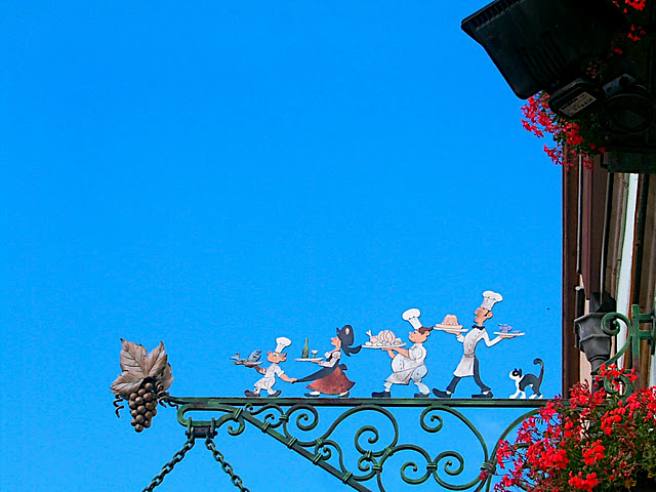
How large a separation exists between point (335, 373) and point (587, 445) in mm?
2144

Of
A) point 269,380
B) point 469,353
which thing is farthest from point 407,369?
point 269,380

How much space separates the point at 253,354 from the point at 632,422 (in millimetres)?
2920

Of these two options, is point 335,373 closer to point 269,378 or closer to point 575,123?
point 269,378

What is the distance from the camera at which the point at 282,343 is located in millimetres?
10758

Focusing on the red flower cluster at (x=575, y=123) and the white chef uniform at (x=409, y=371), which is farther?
the white chef uniform at (x=409, y=371)

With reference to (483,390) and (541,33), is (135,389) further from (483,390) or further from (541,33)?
(541,33)

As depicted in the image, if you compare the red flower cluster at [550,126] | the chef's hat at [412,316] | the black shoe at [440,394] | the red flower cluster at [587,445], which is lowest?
the red flower cluster at [587,445]

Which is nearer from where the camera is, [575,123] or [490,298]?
[575,123]

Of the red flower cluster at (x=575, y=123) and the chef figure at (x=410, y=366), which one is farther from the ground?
the red flower cluster at (x=575, y=123)

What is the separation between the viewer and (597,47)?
8.58m

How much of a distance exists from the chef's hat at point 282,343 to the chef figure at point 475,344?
44.7 inches

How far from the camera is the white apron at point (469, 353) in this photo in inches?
410

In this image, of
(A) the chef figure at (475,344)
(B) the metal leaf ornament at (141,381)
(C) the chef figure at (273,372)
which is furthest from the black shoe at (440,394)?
(B) the metal leaf ornament at (141,381)

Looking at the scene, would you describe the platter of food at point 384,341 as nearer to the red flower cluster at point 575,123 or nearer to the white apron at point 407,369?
the white apron at point 407,369
